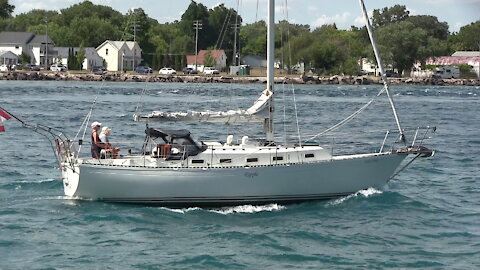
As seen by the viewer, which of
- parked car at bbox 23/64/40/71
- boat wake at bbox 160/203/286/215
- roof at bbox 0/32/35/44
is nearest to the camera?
boat wake at bbox 160/203/286/215

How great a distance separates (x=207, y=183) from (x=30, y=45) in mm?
141219

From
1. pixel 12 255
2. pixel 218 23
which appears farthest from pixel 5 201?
pixel 218 23

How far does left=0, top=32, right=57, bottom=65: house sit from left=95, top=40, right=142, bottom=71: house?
879 cm

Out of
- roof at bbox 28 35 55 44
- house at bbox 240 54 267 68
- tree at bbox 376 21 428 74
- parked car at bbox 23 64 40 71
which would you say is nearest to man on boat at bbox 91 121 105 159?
parked car at bbox 23 64 40 71

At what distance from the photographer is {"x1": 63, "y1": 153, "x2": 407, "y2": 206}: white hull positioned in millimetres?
27969

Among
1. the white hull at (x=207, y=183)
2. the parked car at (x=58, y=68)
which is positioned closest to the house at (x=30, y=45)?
the parked car at (x=58, y=68)

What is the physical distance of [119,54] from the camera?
160m

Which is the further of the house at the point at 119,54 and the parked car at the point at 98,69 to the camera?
the house at the point at 119,54

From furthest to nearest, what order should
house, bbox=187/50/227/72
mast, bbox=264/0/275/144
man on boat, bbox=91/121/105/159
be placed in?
1. house, bbox=187/50/227/72
2. mast, bbox=264/0/275/144
3. man on boat, bbox=91/121/105/159

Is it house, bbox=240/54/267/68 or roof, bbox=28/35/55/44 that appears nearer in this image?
roof, bbox=28/35/55/44

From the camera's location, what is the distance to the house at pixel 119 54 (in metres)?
161

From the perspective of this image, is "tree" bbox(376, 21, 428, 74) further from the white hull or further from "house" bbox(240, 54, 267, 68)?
the white hull

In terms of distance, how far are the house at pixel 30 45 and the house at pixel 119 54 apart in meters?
8.79

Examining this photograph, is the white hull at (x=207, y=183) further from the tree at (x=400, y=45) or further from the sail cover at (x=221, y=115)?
the tree at (x=400, y=45)
